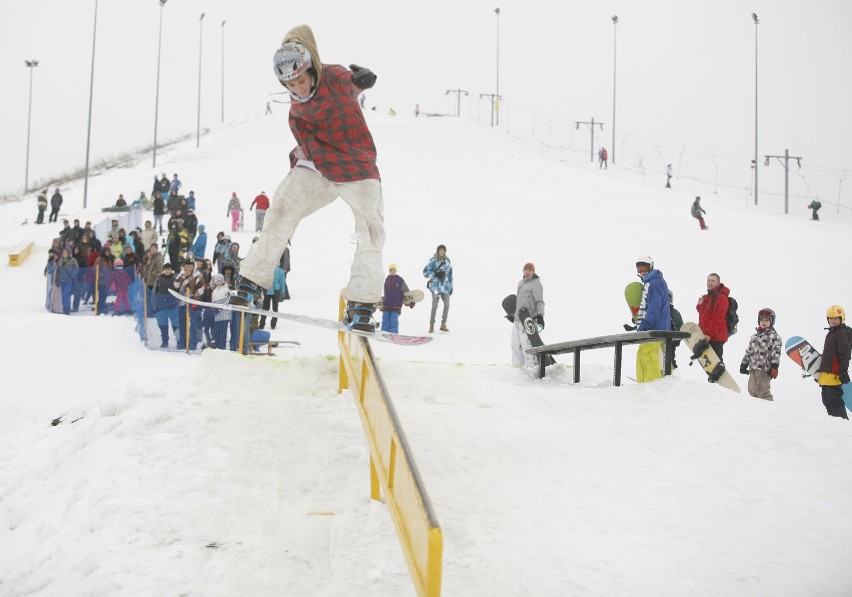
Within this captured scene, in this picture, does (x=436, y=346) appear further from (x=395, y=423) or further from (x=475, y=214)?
(x=475, y=214)

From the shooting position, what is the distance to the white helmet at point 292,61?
17.1 ft

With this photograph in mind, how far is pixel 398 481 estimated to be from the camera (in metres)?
3.71

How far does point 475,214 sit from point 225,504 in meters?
25.2

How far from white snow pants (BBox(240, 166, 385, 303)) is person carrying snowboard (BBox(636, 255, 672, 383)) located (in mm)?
3425

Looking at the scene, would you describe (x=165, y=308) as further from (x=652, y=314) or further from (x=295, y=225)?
(x=652, y=314)

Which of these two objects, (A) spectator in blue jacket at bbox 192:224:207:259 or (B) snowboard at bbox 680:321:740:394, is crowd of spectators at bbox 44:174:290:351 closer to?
(A) spectator in blue jacket at bbox 192:224:207:259

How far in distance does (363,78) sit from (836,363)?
18.8ft

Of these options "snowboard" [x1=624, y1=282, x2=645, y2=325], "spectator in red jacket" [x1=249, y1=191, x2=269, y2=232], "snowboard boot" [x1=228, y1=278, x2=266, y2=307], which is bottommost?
"snowboard boot" [x1=228, y1=278, x2=266, y2=307]

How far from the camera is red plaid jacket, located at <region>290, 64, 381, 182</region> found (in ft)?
17.5

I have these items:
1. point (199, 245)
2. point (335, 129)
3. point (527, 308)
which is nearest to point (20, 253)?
point (199, 245)

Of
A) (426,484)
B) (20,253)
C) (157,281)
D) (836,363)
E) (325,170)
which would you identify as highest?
(20,253)

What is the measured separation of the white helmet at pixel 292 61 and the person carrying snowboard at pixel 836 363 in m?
5.83

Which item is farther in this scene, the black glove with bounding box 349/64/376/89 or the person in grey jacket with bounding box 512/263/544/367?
the person in grey jacket with bounding box 512/263/544/367

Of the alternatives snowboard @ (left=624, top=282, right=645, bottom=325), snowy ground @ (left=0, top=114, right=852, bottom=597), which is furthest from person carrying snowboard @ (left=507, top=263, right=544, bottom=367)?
snowboard @ (left=624, top=282, right=645, bottom=325)
